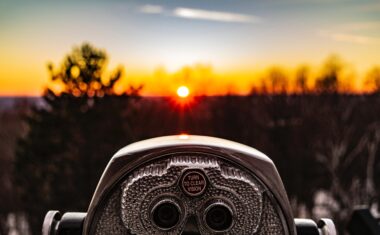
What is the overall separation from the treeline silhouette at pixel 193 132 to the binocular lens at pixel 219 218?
46.3 ft

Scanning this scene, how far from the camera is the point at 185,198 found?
125cm

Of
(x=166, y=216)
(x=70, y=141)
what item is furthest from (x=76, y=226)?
(x=70, y=141)

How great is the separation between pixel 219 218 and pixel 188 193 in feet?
0.31

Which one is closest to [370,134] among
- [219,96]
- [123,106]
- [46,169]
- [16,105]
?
[219,96]

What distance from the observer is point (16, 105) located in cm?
2330

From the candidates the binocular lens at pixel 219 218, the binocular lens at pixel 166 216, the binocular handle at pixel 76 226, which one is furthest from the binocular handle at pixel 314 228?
the binocular lens at pixel 166 216

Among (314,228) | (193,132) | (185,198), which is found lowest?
(193,132)

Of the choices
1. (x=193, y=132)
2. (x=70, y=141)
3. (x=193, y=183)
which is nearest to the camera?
(x=193, y=183)

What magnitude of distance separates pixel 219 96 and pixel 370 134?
19.9 ft

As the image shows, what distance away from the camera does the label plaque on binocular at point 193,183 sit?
4.04ft

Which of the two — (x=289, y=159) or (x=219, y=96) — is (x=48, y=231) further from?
(x=219, y=96)

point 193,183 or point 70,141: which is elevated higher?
point 193,183

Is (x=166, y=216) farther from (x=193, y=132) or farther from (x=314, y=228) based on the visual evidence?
(x=193, y=132)

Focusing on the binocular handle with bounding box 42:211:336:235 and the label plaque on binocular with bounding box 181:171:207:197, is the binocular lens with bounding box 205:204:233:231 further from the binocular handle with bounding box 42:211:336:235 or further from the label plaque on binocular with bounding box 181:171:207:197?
the binocular handle with bounding box 42:211:336:235
